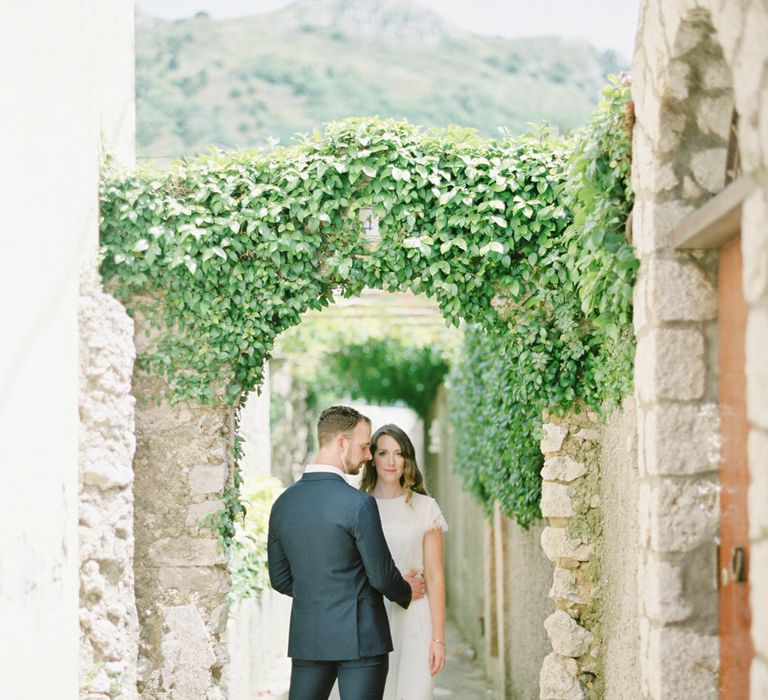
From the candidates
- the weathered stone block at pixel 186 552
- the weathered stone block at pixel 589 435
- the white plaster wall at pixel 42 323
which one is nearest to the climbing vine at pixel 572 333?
the weathered stone block at pixel 589 435

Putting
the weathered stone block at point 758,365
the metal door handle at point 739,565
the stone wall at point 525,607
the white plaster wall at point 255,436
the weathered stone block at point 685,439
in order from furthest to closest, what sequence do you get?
the white plaster wall at point 255,436 < the stone wall at point 525,607 < the weathered stone block at point 685,439 < the metal door handle at point 739,565 < the weathered stone block at point 758,365

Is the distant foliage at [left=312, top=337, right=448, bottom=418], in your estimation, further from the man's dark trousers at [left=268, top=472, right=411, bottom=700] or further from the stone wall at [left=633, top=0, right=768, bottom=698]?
the stone wall at [left=633, top=0, right=768, bottom=698]

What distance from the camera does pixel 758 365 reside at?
2.40 m

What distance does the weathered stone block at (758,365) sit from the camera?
2.36 meters

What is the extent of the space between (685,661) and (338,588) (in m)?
1.58

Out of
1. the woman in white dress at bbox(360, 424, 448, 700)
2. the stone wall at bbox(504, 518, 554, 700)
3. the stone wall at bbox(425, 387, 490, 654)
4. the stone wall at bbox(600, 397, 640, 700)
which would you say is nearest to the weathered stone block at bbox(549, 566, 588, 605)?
the stone wall at bbox(600, 397, 640, 700)

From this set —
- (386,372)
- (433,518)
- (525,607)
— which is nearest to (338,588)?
(433,518)

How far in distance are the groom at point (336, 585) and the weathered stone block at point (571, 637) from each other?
108 centimetres

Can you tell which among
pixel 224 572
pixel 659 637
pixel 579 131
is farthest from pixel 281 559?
pixel 579 131

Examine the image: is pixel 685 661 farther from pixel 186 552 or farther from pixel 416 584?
pixel 186 552

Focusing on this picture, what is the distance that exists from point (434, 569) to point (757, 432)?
2971 mm

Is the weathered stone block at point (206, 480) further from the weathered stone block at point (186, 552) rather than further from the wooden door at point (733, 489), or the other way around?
the wooden door at point (733, 489)

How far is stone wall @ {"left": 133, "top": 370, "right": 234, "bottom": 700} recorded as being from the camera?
203 inches

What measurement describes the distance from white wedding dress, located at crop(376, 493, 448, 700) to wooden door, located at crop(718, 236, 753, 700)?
2.00m
